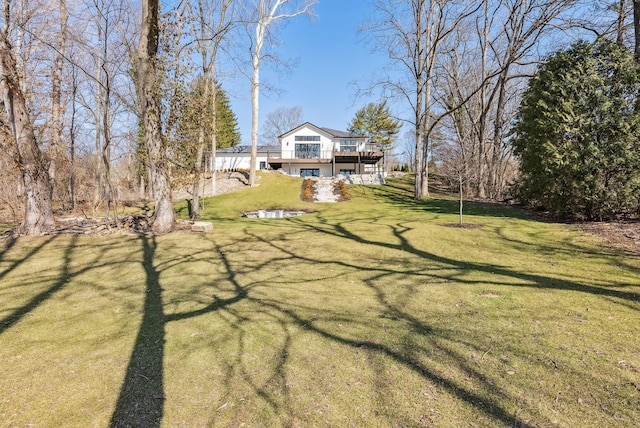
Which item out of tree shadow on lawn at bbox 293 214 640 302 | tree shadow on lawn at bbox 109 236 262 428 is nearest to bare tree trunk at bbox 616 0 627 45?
tree shadow on lawn at bbox 293 214 640 302

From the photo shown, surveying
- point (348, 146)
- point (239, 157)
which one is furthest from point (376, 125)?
point (239, 157)

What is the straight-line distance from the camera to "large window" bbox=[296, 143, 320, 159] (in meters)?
37.0

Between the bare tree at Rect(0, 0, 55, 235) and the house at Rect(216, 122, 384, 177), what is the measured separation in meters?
27.9

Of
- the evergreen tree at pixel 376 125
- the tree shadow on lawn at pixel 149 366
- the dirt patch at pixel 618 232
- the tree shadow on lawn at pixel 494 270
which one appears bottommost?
the tree shadow on lawn at pixel 149 366

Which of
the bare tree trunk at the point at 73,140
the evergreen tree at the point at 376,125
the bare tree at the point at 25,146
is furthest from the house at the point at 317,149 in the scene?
the bare tree at the point at 25,146

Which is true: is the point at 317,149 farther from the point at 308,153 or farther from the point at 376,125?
the point at 376,125

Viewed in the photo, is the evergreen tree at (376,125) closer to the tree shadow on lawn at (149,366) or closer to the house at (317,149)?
the house at (317,149)

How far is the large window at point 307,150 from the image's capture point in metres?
37.0

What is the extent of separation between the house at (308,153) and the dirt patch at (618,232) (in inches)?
1105

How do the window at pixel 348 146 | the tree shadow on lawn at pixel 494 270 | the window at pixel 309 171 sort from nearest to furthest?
1. the tree shadow on lawn at pixel 494 270
2. the window at pixel 348 146
3. the window at pixel 309 171

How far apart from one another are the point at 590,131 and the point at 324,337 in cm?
928

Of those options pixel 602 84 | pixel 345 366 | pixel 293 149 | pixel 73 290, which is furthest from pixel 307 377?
pixel 293 149

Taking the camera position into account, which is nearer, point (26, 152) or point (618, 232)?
point (618, 232)

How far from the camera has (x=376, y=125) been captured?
4691cm
